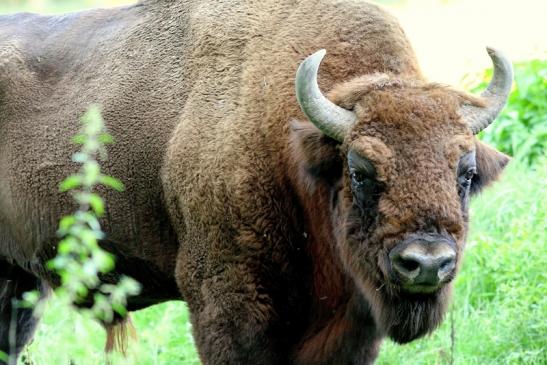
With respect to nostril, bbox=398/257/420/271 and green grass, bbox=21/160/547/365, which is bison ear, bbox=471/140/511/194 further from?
green grass, bbox=21/160/547/365

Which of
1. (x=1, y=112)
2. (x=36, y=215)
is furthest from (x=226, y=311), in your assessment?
(x=1, y=112)

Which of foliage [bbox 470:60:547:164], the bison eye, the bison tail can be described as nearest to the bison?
the bison eye

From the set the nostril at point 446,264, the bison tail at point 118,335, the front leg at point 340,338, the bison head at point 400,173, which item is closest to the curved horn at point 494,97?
the bison head at point 400,173

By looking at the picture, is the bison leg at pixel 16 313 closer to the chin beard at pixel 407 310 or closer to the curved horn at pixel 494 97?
the chin beard at pixel 407 310

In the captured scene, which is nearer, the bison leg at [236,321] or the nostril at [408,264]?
the nostril at [408,264]

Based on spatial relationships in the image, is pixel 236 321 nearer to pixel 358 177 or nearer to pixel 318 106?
pixel 358 177

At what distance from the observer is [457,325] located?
7430mm

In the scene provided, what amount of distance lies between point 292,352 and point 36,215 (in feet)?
6.64

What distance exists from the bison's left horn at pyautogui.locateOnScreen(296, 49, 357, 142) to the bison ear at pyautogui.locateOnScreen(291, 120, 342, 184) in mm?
118

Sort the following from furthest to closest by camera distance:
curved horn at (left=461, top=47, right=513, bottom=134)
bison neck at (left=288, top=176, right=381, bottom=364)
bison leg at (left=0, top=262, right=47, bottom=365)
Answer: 1. bison leg at (left=0, top=262, right=47, bottom=365)
2. bison neck at (left=288, top=176, right=381, bottom=364)
3. curved horn at (left=461, top=47, right=513, bottom=134)

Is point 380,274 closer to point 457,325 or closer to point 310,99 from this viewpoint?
point 310,99

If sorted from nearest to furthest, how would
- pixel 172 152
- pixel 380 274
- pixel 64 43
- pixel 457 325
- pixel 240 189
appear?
pixel 380 274, pixel 240 189, pixel 172 152, pixel 64 43, pixel 457 325

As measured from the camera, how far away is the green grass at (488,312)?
22.7 ft

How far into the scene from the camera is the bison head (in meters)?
4.82
